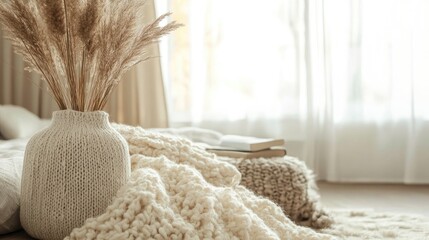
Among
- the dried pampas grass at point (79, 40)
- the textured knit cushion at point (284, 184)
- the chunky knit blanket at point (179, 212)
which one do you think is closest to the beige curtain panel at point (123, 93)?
the textured knit cushion at point (284, 184)

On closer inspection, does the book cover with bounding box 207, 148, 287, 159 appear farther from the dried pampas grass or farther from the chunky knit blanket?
the dried pampas grass

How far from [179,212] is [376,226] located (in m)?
1.41

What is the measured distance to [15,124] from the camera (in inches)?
98.8

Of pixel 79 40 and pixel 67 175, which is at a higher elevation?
pixel 79 40

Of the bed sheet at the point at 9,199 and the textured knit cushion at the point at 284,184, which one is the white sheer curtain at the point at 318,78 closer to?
the textured knit cushion at the point at 284,184

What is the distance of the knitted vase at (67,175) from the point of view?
96 centimetres

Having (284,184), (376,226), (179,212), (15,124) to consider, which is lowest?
(376,226)

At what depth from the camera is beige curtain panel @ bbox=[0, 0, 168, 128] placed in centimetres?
338

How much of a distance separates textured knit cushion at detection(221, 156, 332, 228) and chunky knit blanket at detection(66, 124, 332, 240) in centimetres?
89

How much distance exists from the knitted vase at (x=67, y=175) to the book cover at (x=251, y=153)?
117 cm

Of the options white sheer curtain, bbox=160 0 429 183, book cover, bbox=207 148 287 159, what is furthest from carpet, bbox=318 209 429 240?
white sheer curtain, bbox=160 0 429 183

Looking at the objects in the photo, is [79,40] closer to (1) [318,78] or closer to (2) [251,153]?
(2) [251,153]

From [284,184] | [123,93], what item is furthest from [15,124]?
[284,184]

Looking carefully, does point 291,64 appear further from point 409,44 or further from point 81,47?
point 81,47
